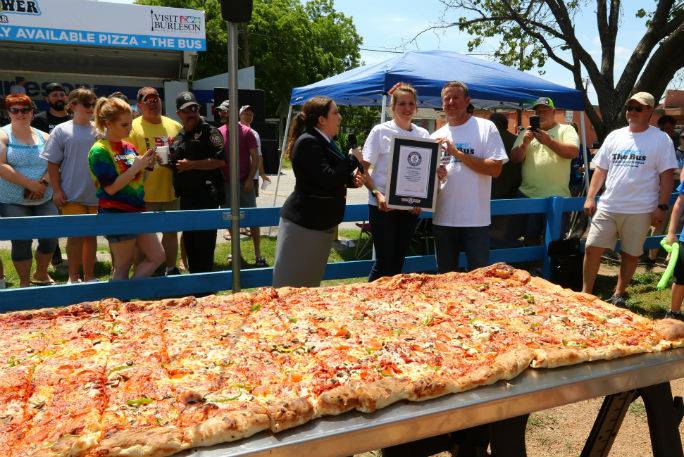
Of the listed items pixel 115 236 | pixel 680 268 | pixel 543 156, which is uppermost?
pixel 543 156

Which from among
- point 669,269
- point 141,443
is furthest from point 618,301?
point 141,443

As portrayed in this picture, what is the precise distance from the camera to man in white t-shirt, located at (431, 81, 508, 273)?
454 cm

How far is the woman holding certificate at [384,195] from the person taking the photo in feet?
14.9

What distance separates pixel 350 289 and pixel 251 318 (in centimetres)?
69

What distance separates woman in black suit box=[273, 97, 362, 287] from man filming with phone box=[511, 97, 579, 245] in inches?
118

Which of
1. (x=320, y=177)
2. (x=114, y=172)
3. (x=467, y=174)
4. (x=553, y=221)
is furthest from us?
(x=553, y=221)

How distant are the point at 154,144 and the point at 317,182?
223cm

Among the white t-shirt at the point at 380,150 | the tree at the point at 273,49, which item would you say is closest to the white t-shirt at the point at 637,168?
the white t-shirt at the point at 380,150

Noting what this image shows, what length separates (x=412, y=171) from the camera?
177 inches

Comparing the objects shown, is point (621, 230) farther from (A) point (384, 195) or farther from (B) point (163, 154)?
(B) point (163, 154)

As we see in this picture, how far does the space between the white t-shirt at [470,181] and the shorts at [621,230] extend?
161 cm

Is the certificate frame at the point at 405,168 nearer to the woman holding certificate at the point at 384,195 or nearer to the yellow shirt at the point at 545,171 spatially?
the woman holding certificate at the point at 384,195

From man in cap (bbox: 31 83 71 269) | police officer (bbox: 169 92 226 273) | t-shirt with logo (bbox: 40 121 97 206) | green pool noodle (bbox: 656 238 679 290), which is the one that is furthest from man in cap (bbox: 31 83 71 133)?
green pool noodle (bbox: 656 238 679 290)

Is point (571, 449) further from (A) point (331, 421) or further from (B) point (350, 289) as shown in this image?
(A) point (331, 421)
